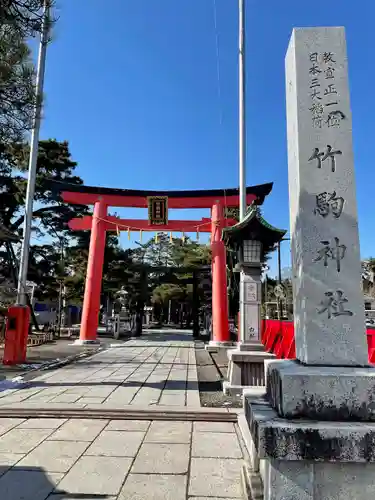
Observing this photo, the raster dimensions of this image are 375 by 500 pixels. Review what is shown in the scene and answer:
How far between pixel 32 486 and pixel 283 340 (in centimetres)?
753

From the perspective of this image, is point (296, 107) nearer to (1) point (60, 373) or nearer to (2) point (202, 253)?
(1) point (60, 373)

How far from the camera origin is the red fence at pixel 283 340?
19.3ft

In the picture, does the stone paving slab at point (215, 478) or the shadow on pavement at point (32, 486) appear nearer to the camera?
the shadow on pavement at point (32, 486)

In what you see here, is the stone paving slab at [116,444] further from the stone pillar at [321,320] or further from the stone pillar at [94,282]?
the stone pillar at [94,282]

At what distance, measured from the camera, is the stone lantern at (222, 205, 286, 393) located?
6316mm

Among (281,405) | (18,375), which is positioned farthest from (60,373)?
(281,405)

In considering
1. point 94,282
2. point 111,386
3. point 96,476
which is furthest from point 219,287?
point 96,476

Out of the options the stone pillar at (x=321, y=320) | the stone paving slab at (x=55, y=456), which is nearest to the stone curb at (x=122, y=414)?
the stone paving slab at (x=55, y=456)

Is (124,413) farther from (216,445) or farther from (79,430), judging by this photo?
(216,445)

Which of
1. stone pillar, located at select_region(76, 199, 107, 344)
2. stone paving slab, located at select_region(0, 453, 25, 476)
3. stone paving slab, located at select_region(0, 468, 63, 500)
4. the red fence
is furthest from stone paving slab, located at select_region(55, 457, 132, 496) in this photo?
stone pillar, located at select_region(76, 199, 107, 344)

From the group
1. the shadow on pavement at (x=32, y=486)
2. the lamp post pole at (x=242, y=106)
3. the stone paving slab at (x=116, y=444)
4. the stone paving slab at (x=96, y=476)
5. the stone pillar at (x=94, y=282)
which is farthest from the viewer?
the stone pillar at (x=94, y=282)

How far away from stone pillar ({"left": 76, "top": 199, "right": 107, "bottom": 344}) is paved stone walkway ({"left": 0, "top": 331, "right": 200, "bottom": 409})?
482cm

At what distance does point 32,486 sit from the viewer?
2.68 m

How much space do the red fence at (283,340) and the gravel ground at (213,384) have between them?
5.00 ft
